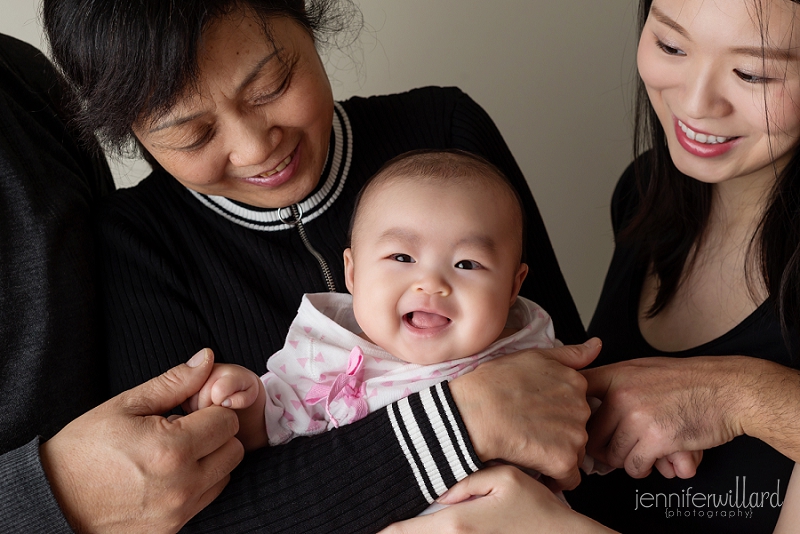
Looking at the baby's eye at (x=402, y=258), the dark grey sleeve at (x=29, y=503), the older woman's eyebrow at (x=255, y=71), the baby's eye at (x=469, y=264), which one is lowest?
the dark grey sleeve at (x=29, y=503)

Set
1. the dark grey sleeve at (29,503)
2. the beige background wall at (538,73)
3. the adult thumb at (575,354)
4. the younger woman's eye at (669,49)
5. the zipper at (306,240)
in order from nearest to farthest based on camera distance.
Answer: the dark grey sleeve at (29,503), the adult thumb at (575,354), the younger woman's eye at (669,49), the zipper at (306,240), the beige background wall at (538,73)

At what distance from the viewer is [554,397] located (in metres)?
1.31

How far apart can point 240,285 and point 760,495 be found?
1.18 m

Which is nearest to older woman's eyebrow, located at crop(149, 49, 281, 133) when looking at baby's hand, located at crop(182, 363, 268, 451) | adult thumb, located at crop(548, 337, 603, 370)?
baby's hand, located at crop(182, 363, 268, 451)

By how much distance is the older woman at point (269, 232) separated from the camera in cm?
125

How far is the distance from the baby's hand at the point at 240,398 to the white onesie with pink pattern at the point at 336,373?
25mm

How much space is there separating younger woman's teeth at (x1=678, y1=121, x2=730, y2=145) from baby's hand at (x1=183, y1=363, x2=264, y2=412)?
1042 millimetres

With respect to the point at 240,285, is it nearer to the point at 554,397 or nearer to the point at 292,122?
the point at 292,122

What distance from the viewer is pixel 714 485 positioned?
158cm

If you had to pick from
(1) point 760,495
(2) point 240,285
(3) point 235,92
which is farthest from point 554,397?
(3) point 235,92

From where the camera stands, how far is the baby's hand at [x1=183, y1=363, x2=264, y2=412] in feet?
4.23

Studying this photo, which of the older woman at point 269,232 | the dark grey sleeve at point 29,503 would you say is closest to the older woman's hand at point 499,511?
the older woman at point 269,232

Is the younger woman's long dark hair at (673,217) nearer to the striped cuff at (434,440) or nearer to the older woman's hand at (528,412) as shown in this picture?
the older woman's hand at (528,412)

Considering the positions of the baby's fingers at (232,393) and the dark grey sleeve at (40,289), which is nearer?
the baby's fingers at (232,393)
